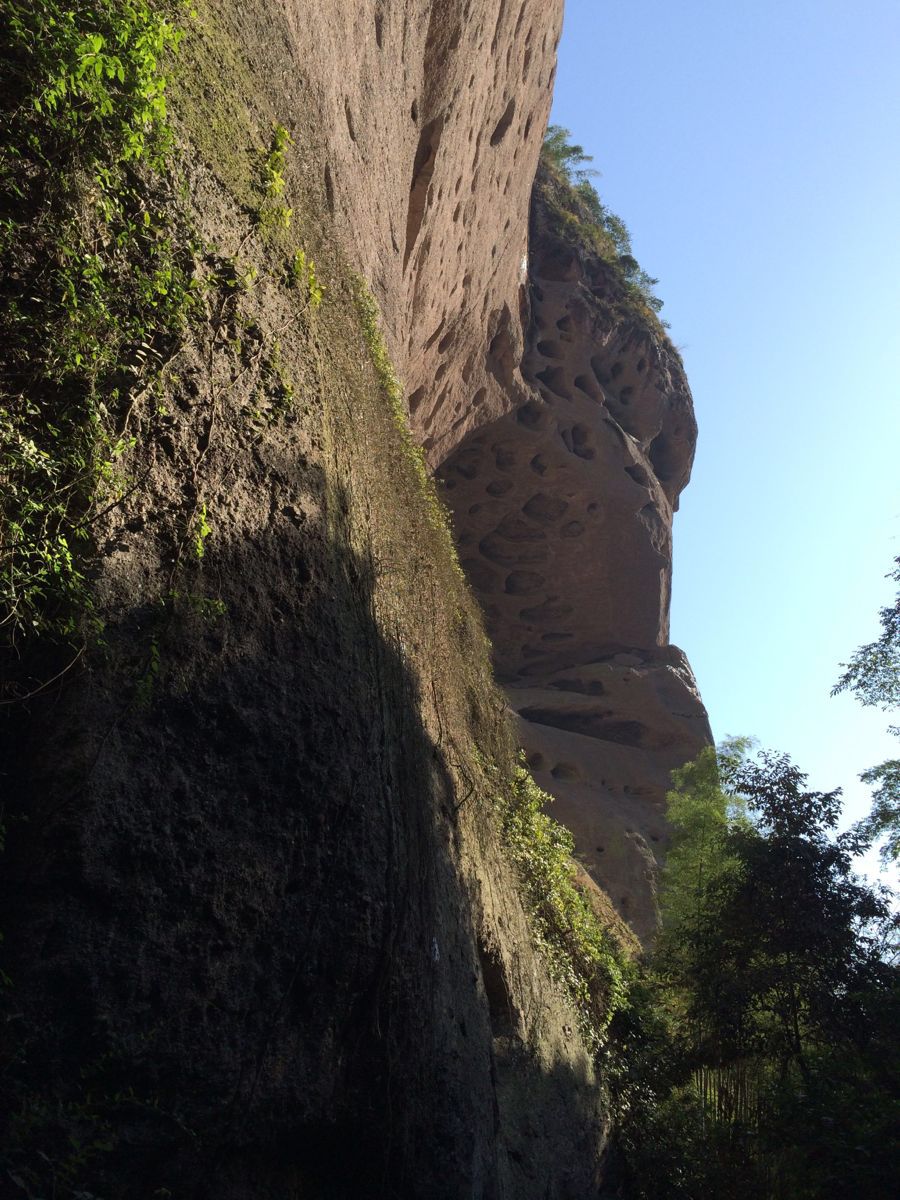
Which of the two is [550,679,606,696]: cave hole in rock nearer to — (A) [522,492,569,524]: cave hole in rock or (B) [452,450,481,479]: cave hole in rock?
(A) [522,492,569,524]: cave hole in rock

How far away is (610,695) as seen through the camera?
23.0 metres

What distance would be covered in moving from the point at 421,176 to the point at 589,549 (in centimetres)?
1274

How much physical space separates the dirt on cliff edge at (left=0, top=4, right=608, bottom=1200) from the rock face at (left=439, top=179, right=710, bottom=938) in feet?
47.1

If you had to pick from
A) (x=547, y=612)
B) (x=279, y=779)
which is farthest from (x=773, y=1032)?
(x=547, y=612)

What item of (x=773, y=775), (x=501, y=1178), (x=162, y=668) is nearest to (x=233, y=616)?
(x=162, y=668)

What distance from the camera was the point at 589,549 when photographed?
22.7 meters

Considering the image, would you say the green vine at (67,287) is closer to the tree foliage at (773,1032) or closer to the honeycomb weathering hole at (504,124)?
the tree foliage at (773,1032)

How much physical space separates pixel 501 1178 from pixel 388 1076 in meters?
1.84

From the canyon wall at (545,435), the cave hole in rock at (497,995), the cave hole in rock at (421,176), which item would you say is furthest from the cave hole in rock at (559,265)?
the cave hole in rock at (497,995)

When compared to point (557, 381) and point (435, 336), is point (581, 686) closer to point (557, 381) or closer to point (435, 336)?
point (557, 381)

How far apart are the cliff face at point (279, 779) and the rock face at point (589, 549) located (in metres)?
11.6

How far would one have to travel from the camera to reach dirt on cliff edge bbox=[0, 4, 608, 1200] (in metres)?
2.60

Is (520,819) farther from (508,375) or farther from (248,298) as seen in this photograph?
(508,375)

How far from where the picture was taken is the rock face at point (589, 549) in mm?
20312
